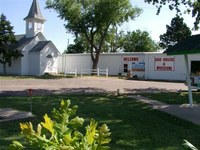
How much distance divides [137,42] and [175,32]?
31.4ft

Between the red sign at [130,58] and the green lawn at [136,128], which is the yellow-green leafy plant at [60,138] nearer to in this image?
the green lawn at [136,128]

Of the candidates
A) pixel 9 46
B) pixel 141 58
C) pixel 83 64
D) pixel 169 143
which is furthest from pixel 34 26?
pixel 169 143

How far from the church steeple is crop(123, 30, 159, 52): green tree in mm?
32912

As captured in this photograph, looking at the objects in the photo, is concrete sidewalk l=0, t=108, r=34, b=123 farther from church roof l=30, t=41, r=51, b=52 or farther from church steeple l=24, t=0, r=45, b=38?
church steeple l=24, t=0, r=45, b=38

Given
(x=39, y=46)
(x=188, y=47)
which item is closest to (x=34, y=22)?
(x=39, y=46)

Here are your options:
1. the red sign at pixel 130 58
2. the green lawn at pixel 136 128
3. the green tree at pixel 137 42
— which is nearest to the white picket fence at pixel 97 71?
the red sign at pixel 130 58

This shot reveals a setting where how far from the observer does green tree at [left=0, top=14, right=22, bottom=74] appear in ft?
141

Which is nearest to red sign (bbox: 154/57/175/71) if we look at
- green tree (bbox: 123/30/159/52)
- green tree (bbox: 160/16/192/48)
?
green tree (bbox: 160/16/192/48)

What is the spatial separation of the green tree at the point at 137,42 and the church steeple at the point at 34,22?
32.9 metres

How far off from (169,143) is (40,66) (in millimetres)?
38438

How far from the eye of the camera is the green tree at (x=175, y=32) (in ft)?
242

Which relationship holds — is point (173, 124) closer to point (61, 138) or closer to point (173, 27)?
point (61, 138)

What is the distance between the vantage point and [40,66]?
4509 centimetres

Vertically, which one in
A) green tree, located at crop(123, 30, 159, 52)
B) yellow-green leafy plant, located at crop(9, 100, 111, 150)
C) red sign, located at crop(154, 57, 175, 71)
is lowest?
yellow-green leafy plant, located at crop(9, 100, 111, 150)
